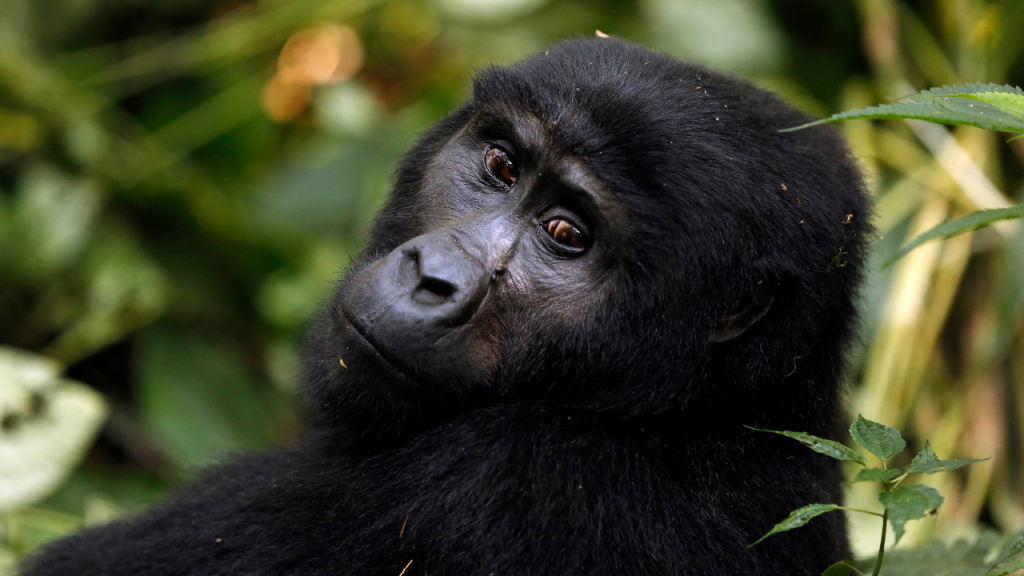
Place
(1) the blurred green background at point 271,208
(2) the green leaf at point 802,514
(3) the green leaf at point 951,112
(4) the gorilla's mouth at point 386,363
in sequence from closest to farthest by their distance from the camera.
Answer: (3) the green leaf at point 951,112
(2) the green leaf at point 802,514
(4) the gorilla's mouth at point 386,363
(1) the blurred green background at point 271,208

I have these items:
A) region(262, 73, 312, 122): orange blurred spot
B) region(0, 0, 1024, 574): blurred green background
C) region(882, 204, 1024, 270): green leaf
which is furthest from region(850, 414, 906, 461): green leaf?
region(262, 73, 312, 122): orange blurred spot

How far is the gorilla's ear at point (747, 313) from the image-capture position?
6.82 ft

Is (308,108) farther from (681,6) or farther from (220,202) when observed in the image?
(681,6)

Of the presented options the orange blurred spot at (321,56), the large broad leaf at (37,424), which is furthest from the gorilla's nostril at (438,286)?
the orange blurred spot at (321,56)

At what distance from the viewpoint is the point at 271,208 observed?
5.03 metres

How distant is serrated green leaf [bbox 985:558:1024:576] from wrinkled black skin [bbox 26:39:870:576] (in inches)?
18.2

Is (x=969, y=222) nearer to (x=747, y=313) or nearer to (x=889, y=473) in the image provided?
(x=889, y=473)

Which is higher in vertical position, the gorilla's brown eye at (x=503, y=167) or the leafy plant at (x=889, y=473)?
the leafy plant at (x=889, y=473)

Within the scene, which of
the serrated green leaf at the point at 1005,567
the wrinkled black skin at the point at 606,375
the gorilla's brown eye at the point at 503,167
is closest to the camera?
the serrated green leaf at the point at 1005,567

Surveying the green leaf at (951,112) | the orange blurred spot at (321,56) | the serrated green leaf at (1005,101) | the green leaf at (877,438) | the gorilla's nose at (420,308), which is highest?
the serrated green leaf at (1005,101)

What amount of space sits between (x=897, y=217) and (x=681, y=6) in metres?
1.64

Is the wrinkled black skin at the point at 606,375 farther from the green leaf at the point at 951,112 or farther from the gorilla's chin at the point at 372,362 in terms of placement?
the green leaf at the point at 951,112

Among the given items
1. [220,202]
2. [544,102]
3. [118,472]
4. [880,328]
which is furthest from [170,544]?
[880,328]

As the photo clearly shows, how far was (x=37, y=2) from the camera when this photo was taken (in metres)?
5.30
